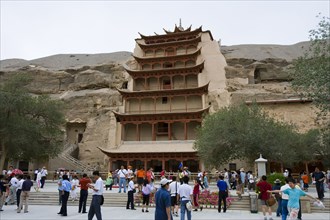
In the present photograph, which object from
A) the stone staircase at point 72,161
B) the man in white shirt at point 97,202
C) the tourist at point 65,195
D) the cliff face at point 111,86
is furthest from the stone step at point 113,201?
the cliff face at point 111,86

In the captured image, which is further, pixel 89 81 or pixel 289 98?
pixel 89 81

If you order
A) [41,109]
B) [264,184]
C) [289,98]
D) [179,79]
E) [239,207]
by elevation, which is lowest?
[239,207]

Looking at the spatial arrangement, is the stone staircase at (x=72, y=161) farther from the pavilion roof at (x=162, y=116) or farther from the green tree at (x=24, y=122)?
the pavilion roof at (x=162, y=116)

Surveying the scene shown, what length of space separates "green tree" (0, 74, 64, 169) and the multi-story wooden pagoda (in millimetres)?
6715

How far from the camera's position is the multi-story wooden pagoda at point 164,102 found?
111 ft

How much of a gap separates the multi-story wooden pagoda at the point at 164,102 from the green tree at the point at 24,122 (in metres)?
6.72

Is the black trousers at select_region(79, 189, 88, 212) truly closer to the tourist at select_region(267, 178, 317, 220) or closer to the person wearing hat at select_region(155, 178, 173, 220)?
the person wearing hat at select_region(155, 178, 173, 220)

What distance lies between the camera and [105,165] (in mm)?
36562

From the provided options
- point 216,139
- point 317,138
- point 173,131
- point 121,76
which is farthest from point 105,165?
point 317,138

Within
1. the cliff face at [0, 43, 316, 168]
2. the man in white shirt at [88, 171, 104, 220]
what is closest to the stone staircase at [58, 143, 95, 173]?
the cliff face at [0, 43, 316, 168]

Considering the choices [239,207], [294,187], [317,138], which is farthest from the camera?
[317,138]

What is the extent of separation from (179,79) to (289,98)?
14744mm

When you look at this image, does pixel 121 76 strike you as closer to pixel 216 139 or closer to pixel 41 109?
pixel 41 109

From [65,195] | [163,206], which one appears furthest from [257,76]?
[163,206]
